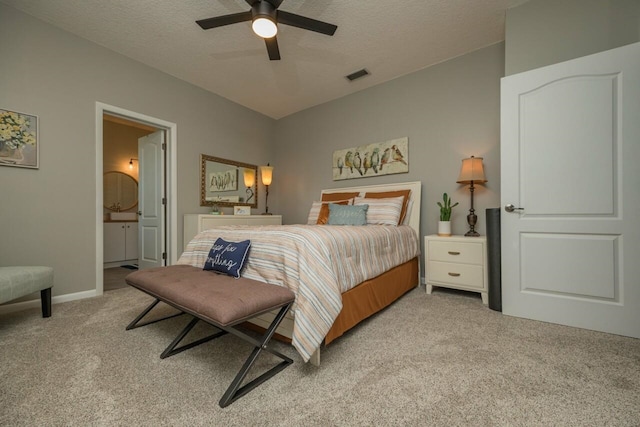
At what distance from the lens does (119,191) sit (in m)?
5.21

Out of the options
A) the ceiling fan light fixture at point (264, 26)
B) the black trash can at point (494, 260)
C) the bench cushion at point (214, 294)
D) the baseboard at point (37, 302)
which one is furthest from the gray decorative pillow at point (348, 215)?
the baseboard at point (37, 302)

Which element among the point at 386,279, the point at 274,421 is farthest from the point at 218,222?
the point at 274,421

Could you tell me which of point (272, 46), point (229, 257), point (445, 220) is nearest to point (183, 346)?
point (229, 257)

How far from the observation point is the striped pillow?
3008 millimetres

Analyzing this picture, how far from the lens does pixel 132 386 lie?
130cm

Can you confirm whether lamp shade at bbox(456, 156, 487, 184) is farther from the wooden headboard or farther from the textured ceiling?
the textured ceiling

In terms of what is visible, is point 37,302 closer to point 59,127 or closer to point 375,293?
point 59,127

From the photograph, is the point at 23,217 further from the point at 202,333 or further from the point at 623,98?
the point at 623,98

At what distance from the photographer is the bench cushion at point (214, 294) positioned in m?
1.21

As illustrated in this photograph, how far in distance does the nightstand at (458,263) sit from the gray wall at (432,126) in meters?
0.53

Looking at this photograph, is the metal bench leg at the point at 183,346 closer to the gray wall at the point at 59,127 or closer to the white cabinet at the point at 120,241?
the gray wall at the point at 59,127

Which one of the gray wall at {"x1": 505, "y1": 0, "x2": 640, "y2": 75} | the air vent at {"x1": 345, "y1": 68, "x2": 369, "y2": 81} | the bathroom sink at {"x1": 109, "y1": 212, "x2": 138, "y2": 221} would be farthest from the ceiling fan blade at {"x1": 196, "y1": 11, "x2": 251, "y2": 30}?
the bathroom sink at {"x1": 109, "y1": 212, "x2": 138, "y2": 221}

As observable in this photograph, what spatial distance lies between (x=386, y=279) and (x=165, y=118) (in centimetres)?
333

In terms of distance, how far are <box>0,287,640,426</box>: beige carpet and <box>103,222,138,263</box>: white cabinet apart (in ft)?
9.08
